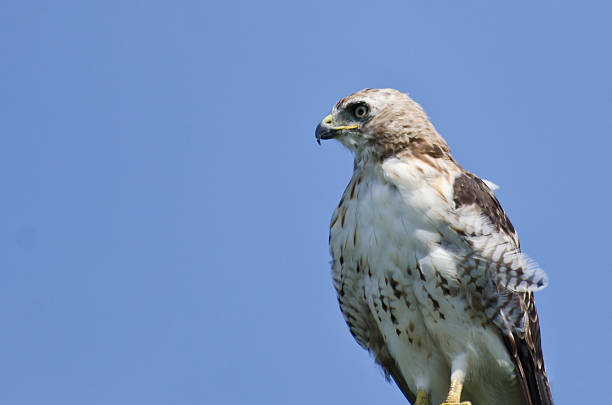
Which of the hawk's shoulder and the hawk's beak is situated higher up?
the hawk's beak

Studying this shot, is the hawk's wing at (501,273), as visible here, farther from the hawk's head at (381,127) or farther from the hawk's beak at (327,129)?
the hawk's beak at (327,129)

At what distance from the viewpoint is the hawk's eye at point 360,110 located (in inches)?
267

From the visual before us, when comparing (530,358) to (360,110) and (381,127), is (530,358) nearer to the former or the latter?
(381,127)

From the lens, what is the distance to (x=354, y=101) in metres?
6.79

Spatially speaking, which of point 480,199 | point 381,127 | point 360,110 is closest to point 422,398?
point 480,199


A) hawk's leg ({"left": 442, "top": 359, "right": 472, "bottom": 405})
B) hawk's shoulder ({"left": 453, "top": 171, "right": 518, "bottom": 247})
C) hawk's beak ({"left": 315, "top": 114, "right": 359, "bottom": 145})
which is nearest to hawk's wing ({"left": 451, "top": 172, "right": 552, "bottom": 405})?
hawk's shoulder ({"left": 453, "top": 171, "right": 518, "bottom": 247})

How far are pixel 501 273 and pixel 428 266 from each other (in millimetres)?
546

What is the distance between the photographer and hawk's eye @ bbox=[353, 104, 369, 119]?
6770 millimetres

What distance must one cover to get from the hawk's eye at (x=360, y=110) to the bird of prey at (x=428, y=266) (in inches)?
0.5

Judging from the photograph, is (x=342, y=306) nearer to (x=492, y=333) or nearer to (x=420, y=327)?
(x=420, y=327)

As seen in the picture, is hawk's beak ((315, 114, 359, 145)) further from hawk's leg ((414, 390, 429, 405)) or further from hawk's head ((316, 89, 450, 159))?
hawk's leg ((414, 390, 429, 405))

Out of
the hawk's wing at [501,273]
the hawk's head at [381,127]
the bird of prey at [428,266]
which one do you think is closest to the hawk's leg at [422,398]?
the bird of prey at [428,266]

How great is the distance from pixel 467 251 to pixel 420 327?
2.43 feet

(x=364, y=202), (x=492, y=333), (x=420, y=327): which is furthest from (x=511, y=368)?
(x=364, y=202)
